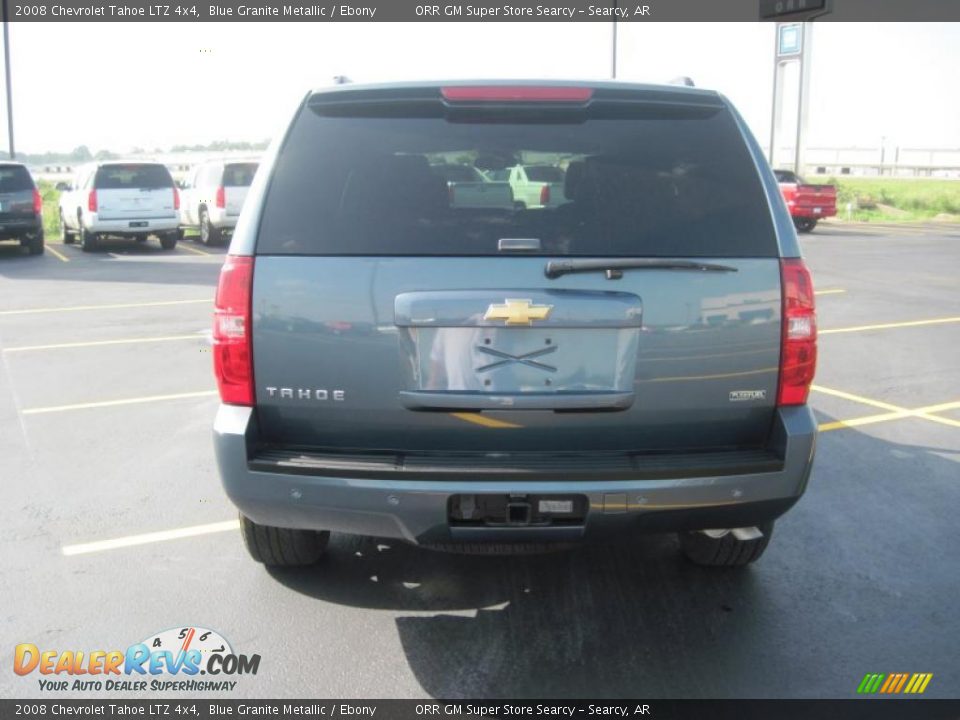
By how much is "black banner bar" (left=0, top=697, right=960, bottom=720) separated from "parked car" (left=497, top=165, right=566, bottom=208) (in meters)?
1.73

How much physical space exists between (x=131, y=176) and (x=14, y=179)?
227cm

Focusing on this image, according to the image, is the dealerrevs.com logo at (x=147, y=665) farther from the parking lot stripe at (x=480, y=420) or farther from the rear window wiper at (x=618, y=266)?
the rear window wiper at (x=618, y=266)

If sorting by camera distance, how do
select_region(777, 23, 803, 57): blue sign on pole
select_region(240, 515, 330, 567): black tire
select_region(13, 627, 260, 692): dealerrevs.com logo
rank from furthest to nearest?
1. select_region(777, 23, 803, 57): blue sign on pole
2. select_region(240, 515, 330, 567): black tire
3. select_region(13, 627, 260, 692): dealerrevs.com logo

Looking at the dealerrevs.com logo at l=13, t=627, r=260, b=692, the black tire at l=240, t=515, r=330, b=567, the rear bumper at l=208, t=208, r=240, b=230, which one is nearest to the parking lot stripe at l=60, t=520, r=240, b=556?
the black tire at l=240, t=515, r=330, b=567

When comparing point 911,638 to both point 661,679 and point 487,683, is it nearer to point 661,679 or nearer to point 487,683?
point 661,679

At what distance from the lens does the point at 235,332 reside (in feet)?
10.8

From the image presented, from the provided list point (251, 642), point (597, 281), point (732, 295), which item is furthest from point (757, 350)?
point (251, 642)

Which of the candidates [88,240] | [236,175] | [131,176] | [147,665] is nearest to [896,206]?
[236,175]

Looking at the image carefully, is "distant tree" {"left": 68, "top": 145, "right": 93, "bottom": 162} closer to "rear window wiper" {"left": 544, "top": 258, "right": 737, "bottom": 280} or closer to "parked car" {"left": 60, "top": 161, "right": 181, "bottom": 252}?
"parked car" {"left": 60, "top": 161, "right": 181, "bottom": 252}

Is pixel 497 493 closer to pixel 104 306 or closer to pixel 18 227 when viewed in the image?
pixel 104 306

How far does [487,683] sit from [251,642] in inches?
36.7

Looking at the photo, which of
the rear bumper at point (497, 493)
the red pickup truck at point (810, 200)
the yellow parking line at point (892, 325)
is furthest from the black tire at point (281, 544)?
the red pickup truck at point (810, 200)

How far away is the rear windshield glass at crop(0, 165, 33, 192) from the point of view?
61.7ft

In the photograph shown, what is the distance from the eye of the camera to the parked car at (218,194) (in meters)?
21.3
